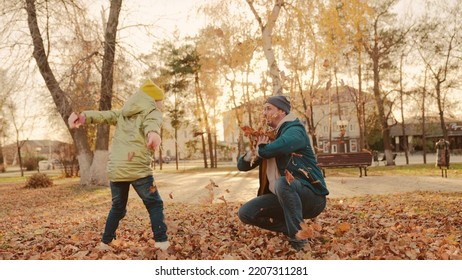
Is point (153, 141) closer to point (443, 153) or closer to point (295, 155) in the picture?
point (295, 155)

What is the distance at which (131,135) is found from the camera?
12.2 ft

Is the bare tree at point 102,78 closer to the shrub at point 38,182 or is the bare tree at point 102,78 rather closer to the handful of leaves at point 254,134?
the shrub at point 38,182

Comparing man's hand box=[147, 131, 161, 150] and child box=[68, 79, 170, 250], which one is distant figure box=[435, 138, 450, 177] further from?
man's hand box=[147, 131, 161, 150]

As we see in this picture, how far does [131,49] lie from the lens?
10375mm

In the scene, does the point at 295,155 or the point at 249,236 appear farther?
the point at 249,236

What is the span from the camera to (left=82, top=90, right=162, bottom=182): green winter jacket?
11.9ft

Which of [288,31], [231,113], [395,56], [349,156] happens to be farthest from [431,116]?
[288,31]

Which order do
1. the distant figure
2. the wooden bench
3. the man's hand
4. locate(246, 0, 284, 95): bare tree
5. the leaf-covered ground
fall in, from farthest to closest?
the wooden bench < the distant figure < locate(246, 0, 284, 95): bare tree < the leaf-covered ground < the man's hand

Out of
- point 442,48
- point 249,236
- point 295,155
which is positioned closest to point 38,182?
point 249,236

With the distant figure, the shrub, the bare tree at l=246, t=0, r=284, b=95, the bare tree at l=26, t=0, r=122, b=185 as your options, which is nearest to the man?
the bare tree at l=246, t=0, r=284, b=95

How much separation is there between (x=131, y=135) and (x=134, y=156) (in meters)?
0.20

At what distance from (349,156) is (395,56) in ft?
25.6

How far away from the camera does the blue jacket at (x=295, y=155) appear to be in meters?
3.49

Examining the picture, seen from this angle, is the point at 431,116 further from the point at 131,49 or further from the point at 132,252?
the point at 132,252
